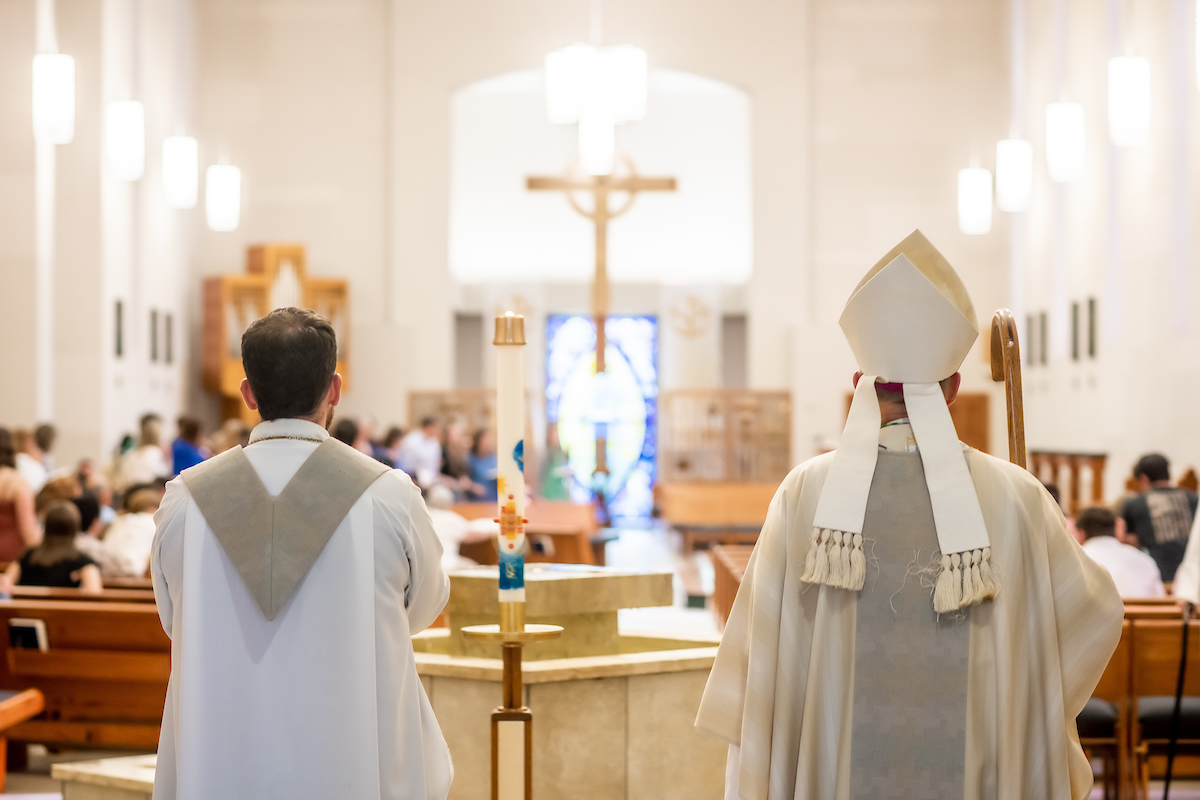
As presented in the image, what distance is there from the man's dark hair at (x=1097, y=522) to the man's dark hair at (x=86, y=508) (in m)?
5.22

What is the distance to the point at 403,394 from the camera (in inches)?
655

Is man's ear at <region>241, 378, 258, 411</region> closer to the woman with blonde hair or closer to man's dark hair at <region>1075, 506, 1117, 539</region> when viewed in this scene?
man's dark hair at <region>1075, 506, 1117, 539</region>

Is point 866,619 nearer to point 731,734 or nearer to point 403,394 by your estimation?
point 731,734

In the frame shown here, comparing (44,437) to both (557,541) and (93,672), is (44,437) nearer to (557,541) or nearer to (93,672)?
(557,541)

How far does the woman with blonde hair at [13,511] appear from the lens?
287 inches

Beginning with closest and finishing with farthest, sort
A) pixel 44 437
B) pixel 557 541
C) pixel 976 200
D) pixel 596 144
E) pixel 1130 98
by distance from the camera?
pixel 44 437 < pixel 596 144 < pixel 557 541 < pixel 1130 98 < pixel 976 200

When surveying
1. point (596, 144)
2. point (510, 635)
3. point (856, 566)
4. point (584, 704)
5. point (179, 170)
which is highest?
point (179, 170)

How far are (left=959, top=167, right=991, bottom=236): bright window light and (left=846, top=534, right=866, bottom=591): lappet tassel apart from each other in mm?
12007

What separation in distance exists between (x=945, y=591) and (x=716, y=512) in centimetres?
1197

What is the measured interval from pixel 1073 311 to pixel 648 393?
7091mm

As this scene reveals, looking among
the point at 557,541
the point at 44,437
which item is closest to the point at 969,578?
the point at 557,541

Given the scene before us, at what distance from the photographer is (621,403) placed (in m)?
18.4

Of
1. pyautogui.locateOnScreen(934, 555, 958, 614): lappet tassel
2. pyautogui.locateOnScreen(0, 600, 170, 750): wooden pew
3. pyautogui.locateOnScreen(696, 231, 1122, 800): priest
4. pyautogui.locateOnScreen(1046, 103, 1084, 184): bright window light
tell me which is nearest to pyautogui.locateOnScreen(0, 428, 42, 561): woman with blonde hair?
pyautogui.locateOnScreen(0, 600, 170, 750): wooden pew

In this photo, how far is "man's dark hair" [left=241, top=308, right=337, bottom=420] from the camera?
7.83ft
